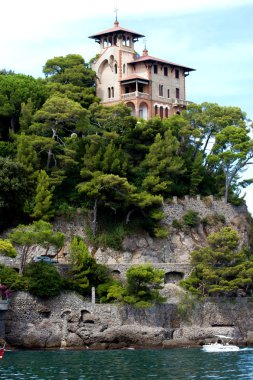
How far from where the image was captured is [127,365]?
54.8 meters

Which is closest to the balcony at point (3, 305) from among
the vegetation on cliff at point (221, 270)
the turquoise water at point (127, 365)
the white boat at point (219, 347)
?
the turquoise water at point (127, 365)

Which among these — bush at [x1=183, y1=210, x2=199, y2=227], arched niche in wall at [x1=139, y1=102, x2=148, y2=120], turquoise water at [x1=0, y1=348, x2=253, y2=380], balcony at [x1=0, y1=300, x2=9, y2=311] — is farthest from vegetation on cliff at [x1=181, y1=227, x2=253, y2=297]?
arched niche in wall at [x1=139, y1=102, x2=148, y2=120]

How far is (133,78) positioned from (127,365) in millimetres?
38235

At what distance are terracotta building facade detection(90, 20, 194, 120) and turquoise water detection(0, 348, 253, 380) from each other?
3055 centimetres

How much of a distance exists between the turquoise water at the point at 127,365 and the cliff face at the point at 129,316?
2.18 metres

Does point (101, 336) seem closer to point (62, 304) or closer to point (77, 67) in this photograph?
point (62, 304)

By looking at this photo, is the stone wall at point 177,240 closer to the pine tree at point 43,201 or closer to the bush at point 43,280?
the pine tree at point 43,201

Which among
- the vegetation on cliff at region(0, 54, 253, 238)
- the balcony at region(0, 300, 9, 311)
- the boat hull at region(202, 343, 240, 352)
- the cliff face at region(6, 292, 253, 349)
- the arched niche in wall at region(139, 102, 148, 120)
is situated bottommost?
the boat hull at region(202, 343, 240, 352)

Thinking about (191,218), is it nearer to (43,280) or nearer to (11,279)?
(43,280)

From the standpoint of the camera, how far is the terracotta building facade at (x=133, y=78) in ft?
291

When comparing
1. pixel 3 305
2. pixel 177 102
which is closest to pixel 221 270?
pixel 3 305

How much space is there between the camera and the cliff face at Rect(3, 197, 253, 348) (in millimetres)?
65000

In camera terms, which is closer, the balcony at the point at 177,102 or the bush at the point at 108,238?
the bush at the point at 108,238

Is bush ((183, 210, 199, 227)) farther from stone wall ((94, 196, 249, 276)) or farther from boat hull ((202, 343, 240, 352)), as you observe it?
boat hull ((202, 343, 240, 352))
